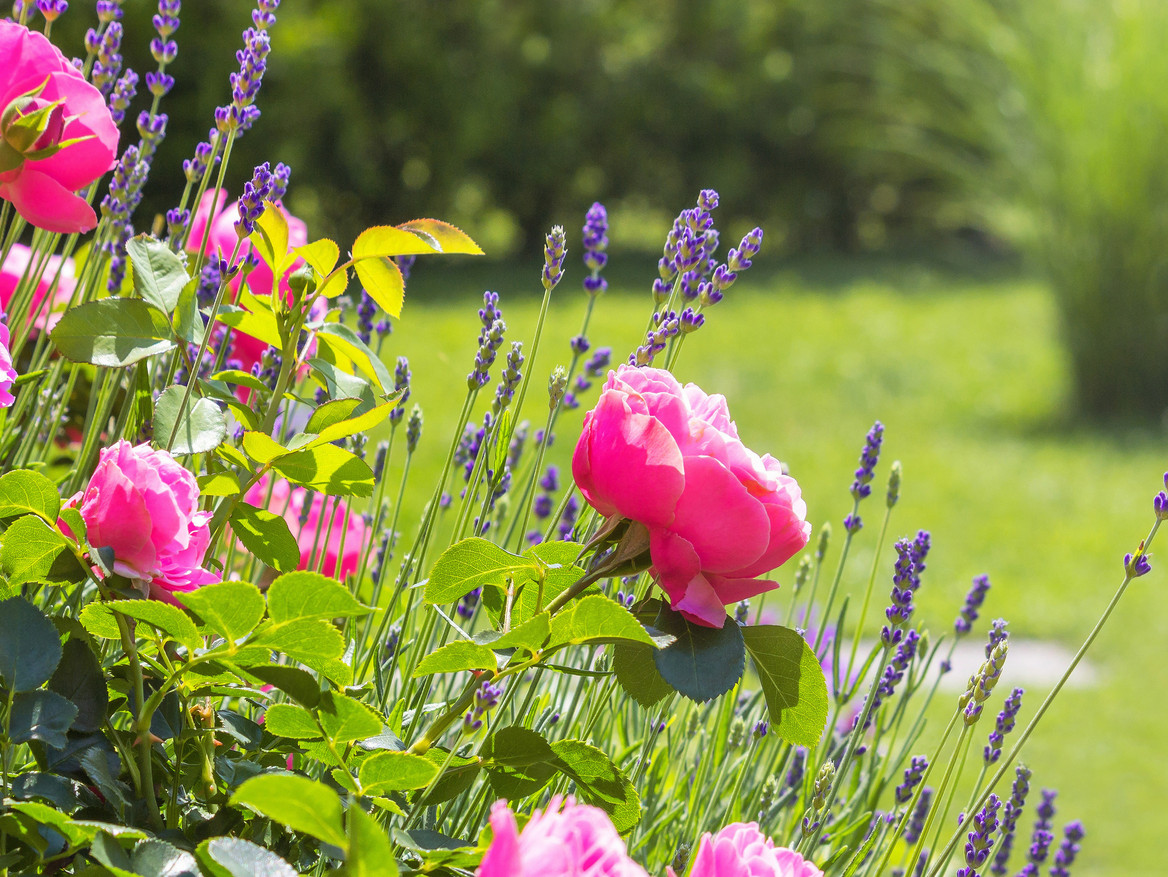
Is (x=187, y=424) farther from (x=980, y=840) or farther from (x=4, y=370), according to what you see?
(x=980, y=840)

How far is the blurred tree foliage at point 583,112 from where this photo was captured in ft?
26.1

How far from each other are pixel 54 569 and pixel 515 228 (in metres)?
10.2

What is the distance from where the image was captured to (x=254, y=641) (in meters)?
0.55

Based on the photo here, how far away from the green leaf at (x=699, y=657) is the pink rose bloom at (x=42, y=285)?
628mm

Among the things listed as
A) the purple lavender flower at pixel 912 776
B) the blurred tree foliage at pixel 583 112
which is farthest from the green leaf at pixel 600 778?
the blurred tree foliage at pixel 583 112

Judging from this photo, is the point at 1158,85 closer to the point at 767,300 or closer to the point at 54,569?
the point at 767,300

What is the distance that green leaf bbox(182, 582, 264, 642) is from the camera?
0.53m

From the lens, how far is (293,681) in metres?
0.56

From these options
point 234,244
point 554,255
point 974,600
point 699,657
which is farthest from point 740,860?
point 974,600

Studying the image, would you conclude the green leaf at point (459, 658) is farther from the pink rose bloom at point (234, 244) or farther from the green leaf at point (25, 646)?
the pink rose bloom at point (234, 244)

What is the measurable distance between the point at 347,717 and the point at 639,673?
159 millimetres

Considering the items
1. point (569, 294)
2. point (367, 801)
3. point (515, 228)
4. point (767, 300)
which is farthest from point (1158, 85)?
point (367, 801)

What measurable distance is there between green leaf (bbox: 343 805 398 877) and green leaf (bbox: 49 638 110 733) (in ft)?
0.69

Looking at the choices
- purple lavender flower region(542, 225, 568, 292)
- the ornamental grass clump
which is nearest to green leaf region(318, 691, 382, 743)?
the ornamental grass clump
